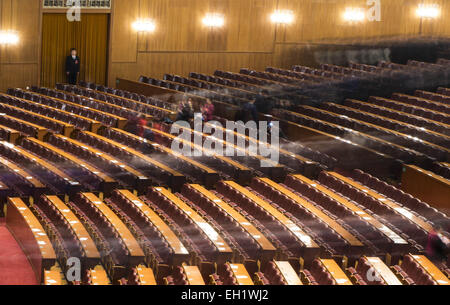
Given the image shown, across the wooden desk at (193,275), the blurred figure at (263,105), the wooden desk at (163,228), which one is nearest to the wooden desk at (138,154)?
the wooden desk at (163,228)

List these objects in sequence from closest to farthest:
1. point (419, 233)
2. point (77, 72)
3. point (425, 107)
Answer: point (419, 233), point (425, 107), point (77, 72)

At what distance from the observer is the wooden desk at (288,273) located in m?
3.87

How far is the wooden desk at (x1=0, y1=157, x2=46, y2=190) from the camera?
555 centimetres

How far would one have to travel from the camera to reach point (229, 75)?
9406 mm

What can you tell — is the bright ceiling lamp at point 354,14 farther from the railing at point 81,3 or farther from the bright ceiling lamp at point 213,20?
the railing at point 81,3

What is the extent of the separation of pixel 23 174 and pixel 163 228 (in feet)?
5.18

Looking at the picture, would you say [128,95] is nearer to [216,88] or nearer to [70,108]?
[70,108]

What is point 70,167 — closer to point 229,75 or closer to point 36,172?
point 36,172

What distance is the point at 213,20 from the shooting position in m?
9.93

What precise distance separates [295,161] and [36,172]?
2.08 m

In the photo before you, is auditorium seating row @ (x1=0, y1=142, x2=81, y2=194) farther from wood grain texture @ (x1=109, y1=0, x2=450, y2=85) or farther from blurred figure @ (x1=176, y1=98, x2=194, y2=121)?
wood grain texture @ (x1=109, y1=0, x2=450, y2=85)

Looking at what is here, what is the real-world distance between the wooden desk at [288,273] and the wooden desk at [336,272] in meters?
0.18

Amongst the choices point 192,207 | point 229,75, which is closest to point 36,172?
point 192,207

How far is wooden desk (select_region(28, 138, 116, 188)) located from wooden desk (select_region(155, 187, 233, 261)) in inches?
16.9
